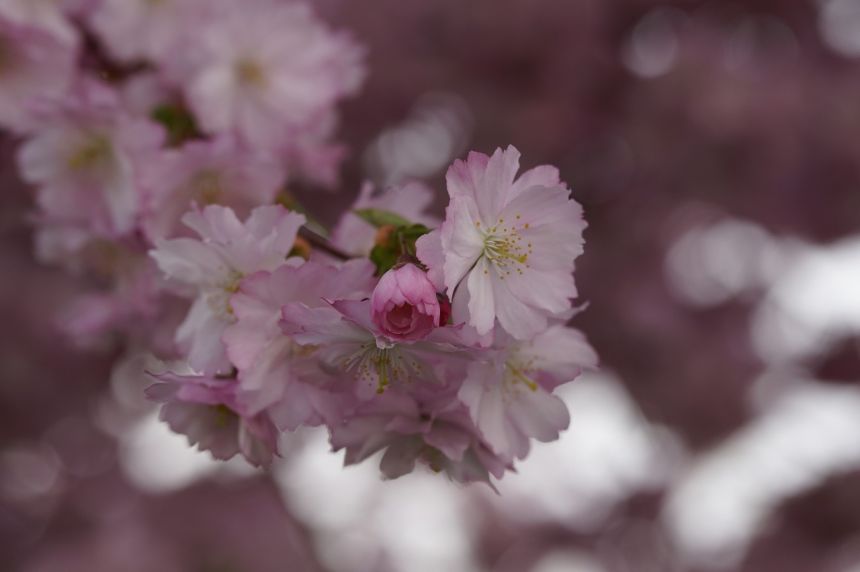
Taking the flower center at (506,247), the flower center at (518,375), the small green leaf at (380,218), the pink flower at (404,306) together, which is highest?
the flower center at (506,247)

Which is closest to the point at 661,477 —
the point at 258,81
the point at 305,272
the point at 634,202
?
the point at 634,202

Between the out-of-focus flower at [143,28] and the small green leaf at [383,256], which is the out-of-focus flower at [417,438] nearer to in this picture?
the small green leaf at [383,256]

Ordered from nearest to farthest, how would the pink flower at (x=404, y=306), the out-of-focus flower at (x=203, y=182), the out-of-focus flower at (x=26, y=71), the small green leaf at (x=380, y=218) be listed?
the pink flower at (x=404, y=306), the small green leaf at (x=380, y=218), the out-of-focus flower at (x=203, y=182), the out-of-focus flower at (x=26, y=71)

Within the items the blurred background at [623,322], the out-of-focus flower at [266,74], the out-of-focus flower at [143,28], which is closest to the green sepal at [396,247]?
the out-of-focus flower at [266,74]

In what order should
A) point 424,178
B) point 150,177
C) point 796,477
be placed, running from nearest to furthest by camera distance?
point 150,177, point 424,178, point 796,477

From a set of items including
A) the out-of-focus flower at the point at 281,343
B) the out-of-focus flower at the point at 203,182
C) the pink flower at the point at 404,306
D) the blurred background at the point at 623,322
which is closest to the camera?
the pink flower at the point at 404,306

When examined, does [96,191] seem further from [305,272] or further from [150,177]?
[305,272]

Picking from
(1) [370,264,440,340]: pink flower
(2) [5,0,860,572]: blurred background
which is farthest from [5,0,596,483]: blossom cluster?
(2) [5,0,860,572]: blurred background

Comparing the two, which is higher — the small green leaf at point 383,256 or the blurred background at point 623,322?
the small green leaf at point 383,256
